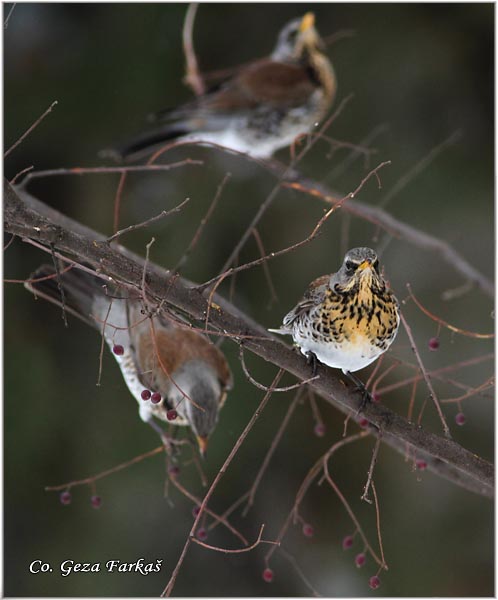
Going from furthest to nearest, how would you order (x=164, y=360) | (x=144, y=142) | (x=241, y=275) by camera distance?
(x=241, y=275) → (x=144, y=142) → (x=164, y=360)

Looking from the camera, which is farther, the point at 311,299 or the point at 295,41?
the point at 295,41

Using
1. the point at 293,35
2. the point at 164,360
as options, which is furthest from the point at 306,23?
the point at 164,360

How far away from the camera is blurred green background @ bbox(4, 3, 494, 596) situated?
2090 millimetres

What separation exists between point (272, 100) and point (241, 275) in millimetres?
571

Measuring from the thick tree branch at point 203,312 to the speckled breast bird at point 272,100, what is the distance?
4.04ft

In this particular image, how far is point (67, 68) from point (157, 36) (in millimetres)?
283

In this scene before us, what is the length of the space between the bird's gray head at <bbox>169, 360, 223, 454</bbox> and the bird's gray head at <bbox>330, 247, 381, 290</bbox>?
0.44 metres

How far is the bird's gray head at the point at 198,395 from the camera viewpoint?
1413 millimetres

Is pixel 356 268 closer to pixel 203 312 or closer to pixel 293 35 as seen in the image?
pixel 203 312

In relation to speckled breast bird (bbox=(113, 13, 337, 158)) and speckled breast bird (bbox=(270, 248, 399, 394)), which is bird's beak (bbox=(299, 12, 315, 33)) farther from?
speckled breast bird (bbox=(270, 248, 399, 394))

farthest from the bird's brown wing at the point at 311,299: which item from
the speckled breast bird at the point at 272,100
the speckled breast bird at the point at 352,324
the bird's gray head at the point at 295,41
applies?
the bird's gray head at the point at 295,41

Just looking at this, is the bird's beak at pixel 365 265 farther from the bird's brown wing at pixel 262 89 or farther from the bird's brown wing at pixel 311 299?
the bird's brown wing at pixel 262 89

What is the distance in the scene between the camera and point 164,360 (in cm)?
143

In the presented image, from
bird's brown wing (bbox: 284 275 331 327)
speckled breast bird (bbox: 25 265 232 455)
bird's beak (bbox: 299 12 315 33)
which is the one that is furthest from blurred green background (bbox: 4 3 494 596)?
bird's brown wing (bbox: 284 275 331 327)
